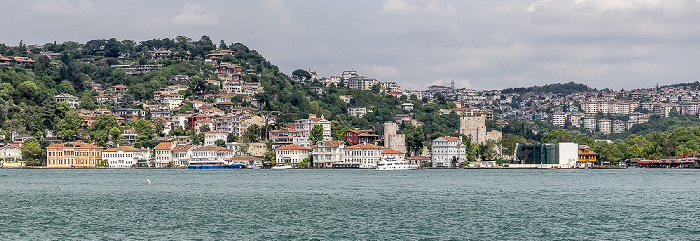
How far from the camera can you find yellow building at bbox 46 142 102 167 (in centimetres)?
8625

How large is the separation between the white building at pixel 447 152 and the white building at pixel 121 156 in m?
29.6

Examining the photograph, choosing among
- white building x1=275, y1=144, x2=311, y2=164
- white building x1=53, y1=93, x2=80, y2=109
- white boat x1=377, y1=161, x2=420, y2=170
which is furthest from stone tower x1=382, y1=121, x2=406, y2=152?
white building x1=53, y1=93, x2=80, y2=109

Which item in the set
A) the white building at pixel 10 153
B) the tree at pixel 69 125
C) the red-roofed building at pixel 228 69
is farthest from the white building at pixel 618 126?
the white building at pixel 10 153

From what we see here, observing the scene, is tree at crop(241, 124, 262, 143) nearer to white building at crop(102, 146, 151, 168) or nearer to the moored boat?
white building at crop(102, 146, 151, 168)

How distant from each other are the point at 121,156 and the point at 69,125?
30.2ft

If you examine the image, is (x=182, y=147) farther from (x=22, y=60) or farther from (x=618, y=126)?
(x=618, y=126)

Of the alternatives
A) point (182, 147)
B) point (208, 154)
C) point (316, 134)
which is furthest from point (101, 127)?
point (316, 134)

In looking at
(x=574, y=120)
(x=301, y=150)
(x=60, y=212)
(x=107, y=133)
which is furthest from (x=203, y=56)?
(x=60, y=212)

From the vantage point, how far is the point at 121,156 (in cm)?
→ 8656

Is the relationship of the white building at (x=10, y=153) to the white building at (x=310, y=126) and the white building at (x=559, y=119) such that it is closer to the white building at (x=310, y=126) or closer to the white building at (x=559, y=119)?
the white building at (x=310, y=126)

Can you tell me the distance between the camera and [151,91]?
116125 millimetres

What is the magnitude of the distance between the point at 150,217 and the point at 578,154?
60.9 meters

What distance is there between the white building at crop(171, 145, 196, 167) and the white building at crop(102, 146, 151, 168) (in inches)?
145

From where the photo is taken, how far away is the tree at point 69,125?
298ft
